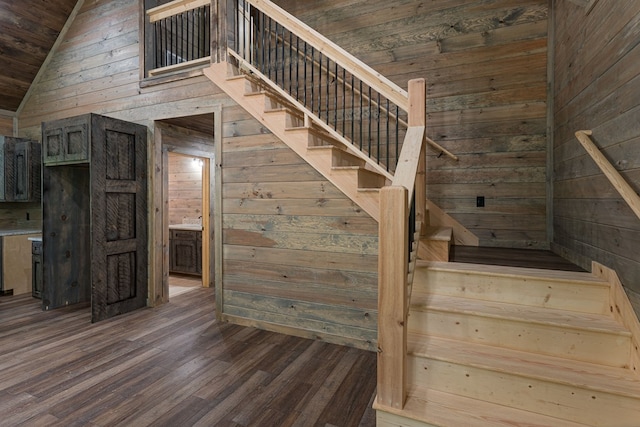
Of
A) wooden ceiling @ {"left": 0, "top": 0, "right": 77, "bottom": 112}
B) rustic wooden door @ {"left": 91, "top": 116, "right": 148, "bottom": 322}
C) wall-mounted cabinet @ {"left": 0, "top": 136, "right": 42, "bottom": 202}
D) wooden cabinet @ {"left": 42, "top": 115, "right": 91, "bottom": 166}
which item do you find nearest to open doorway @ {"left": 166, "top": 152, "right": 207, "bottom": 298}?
rustic wooden door @ {"left": 91, "top": 116, "right": 148, "bottom": 322}

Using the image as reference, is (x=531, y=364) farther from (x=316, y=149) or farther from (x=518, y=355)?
(x=316, y=149)

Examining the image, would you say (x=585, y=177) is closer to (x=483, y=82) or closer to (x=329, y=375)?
(x=483, y=82)

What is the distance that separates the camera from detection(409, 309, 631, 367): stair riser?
1562 mm

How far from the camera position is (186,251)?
508 cm

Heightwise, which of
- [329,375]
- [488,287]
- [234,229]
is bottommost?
[329,375]

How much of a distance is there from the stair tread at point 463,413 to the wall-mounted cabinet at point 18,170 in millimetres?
5427

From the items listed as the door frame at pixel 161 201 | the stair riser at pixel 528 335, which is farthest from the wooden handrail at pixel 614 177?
the door frame at pixel 161 201

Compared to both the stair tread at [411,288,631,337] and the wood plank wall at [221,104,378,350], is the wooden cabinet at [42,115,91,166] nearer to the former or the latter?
the wood plank wall at [221,104,378,350]

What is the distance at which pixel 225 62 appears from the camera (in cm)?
319

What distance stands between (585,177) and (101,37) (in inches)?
216

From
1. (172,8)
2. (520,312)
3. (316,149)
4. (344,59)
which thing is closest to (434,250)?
(520,312)

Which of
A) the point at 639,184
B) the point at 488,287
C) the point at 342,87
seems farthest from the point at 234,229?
the point at 639,184

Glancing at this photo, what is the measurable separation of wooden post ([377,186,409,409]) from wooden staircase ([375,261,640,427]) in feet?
0.46

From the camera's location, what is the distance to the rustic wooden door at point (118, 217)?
10.4ft
